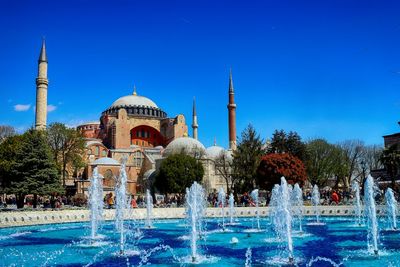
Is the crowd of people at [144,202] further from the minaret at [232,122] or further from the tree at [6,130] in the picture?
the minaret at [232,122]

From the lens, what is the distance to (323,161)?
3797 cm

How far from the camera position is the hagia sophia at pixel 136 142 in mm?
40906

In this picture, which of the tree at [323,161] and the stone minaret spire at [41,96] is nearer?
the tree at [323,161]

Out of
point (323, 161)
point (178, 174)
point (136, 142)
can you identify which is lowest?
point (178, 174)

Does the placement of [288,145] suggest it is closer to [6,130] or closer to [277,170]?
[277,170]

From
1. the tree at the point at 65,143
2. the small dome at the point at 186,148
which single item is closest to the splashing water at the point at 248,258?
the tree at the point at 65,143

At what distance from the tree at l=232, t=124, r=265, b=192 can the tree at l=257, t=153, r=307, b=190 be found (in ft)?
3.65

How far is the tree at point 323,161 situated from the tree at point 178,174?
31.8 feet

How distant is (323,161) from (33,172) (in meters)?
24.2

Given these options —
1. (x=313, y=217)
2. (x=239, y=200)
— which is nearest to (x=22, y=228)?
(x=313, y=217)

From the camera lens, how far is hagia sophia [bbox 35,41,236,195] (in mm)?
40906

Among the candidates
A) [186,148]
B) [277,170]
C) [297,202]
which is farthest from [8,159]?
[186,148]

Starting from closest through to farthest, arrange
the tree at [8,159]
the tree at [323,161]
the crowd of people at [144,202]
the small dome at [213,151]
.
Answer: the crowd of people at [144,202] → the tree at [8,159] → the tree at [323,161] → the small dome at [213,151]

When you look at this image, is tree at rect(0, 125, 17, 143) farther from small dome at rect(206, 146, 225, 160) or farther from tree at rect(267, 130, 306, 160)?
tree at rect(267, 130, 306, 160)
